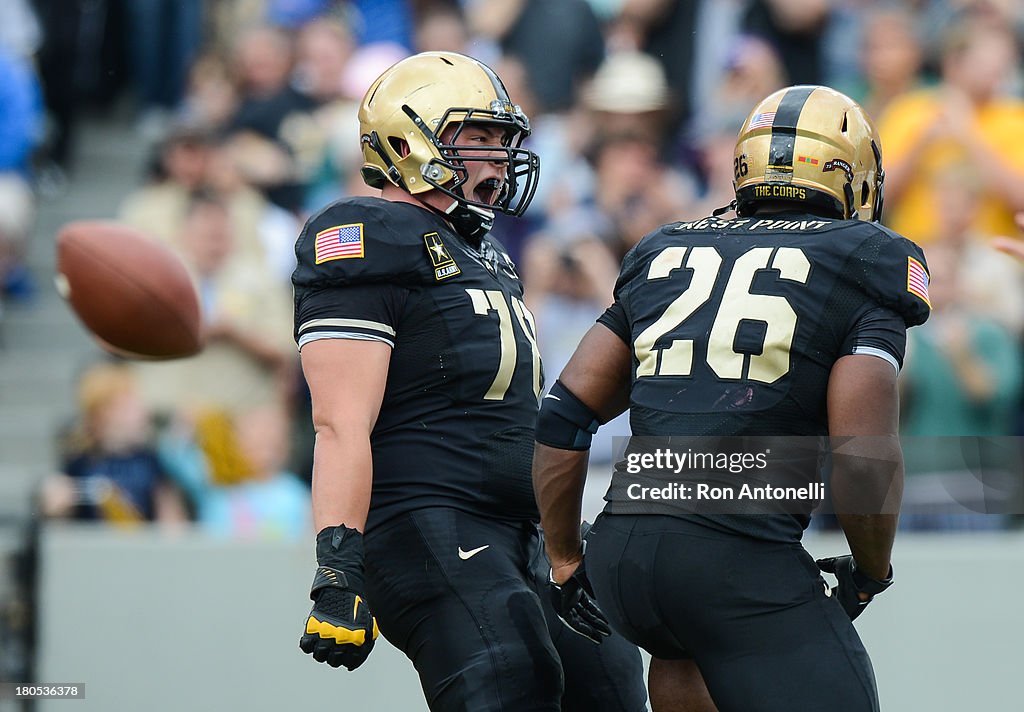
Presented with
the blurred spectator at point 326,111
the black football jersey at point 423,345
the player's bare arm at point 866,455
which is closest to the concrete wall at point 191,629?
the blurred spectator at point 326,111

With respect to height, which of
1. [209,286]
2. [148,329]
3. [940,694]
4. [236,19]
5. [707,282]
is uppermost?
[236,19]

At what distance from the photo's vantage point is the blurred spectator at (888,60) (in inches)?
277

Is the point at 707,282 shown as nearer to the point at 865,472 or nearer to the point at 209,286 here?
the point at 865,472

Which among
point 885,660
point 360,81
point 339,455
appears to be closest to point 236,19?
point 360,81

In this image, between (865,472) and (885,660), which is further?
(885,660)

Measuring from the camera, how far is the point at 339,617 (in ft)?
10.2

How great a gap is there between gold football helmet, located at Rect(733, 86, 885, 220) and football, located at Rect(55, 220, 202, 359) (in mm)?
1791

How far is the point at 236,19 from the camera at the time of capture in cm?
894

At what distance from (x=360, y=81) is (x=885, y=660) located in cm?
400

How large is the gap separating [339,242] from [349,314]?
0.53 ft

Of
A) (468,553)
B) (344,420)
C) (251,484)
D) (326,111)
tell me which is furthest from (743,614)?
(326,111)

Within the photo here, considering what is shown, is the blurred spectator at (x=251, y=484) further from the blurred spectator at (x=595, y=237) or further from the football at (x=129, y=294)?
the football at (x=129, y=294)

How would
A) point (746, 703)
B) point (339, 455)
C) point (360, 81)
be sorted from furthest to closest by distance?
point (360, 81) < point (339, 455) < point (746, 703)

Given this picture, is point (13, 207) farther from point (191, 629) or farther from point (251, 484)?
point (191, 629)
